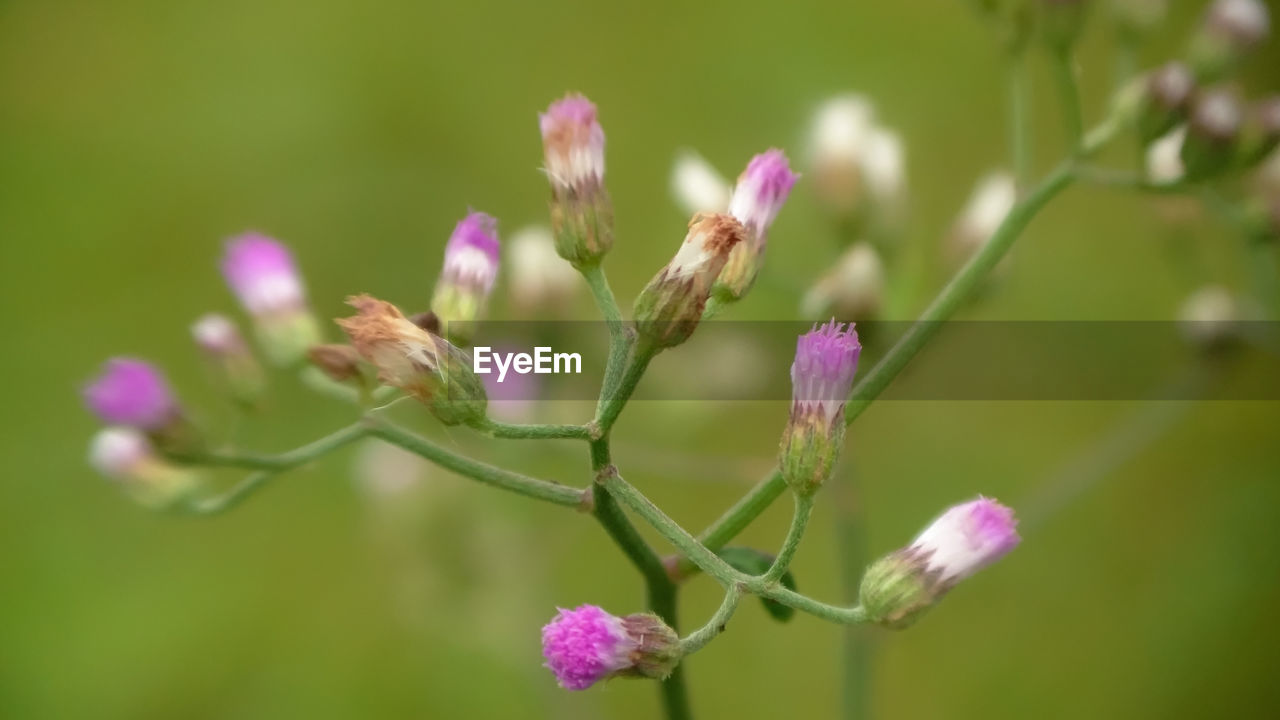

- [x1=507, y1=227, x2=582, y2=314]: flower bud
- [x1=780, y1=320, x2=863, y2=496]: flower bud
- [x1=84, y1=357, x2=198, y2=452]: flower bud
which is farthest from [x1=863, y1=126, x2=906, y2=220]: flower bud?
[x1=84, y1=357, x2=198, y2=452]: flower bud

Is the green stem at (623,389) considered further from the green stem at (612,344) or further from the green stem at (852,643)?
the green stem at (852,643)

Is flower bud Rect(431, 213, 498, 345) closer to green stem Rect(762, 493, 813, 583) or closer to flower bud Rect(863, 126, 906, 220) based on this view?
green stem Rect(762, 493, 813, 583)

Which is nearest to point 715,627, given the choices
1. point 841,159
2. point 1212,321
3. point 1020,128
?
point 1020,128

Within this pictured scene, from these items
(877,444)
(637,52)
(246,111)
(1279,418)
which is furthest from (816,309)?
(246,111)

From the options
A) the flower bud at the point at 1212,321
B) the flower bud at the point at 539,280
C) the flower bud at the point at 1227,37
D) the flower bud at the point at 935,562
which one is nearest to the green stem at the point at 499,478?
the flower bud at the point at 935,562

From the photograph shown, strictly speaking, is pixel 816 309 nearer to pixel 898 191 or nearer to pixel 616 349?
pixel 898 191

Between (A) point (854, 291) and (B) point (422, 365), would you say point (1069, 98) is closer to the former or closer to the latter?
(A) point (854, 291)
